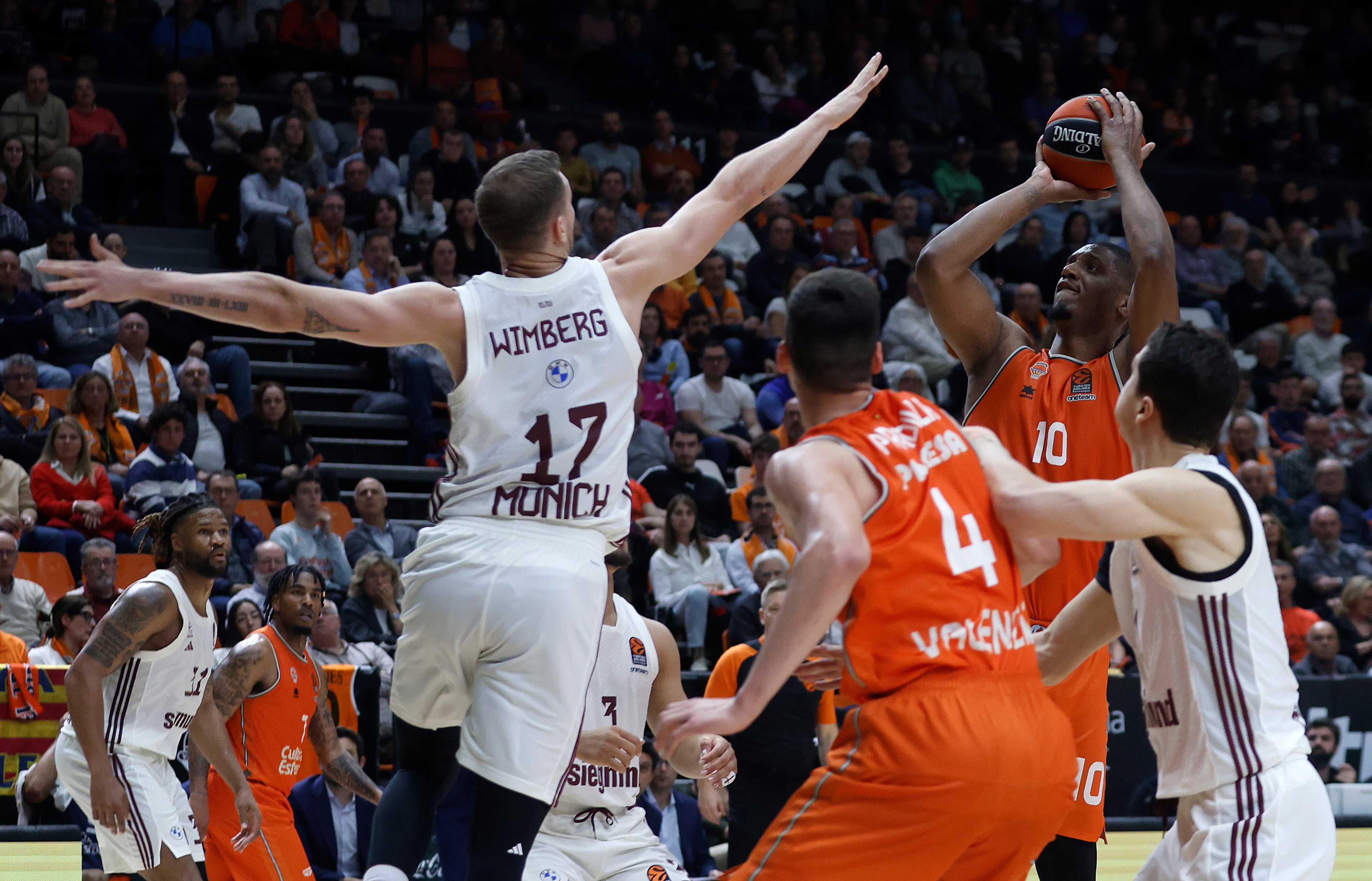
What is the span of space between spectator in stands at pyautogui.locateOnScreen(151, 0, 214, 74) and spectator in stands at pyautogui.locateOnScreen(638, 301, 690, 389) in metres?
5.39

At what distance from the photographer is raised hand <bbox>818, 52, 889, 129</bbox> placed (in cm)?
472

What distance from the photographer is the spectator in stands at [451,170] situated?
14.9 meters

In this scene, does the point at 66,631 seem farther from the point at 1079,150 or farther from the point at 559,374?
the point at 1079,150

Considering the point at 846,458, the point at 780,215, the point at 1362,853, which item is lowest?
the point at 1362,853

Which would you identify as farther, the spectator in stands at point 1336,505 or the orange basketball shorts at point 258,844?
the spectator in stands at point 1336,505

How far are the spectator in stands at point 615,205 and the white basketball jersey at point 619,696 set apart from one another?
8.53m

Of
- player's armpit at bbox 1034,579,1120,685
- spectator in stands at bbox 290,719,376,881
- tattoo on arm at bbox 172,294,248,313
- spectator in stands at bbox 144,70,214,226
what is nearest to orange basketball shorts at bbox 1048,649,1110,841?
player's armpit at bbox 1034,579,1120,685

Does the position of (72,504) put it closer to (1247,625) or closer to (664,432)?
(664,432)

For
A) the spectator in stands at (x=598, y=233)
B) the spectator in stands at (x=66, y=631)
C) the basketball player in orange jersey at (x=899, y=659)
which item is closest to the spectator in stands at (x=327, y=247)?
the spectator in stands at (x=598, y=233)

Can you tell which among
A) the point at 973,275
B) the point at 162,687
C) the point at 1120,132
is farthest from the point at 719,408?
the point at 1120,132

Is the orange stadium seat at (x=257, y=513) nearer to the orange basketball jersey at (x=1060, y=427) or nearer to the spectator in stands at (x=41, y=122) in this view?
the spectator in stands at (x=41, y=122)

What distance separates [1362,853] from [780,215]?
9541mm

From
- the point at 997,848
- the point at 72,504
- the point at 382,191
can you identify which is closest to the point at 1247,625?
the point at 997,848

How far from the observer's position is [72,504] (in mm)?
10617
